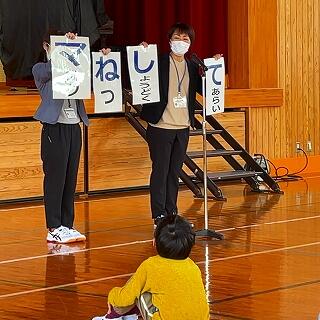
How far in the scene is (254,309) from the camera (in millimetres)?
4758

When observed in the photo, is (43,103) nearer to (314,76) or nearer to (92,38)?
(92,38)

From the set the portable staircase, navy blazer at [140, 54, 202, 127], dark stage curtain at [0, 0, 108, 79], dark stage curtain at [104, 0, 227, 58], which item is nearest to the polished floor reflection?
the portable staircase

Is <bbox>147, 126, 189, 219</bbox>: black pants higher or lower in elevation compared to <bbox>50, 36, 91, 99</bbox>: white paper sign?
lower

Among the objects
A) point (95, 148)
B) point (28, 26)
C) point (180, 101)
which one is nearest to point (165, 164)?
point (180, 101)

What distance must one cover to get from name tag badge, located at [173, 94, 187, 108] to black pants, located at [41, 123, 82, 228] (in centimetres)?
81

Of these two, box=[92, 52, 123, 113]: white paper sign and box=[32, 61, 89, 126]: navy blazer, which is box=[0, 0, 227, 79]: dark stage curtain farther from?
box=[32, 61, 89, 126]: navy blazer

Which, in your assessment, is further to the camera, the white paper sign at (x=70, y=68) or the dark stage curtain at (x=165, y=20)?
the dark stage curtain at (x=165, y=20)

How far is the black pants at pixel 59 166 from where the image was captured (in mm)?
6652

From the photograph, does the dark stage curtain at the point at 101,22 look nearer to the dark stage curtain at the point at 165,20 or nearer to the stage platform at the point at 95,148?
the dark stage curtain at the point at 165,20

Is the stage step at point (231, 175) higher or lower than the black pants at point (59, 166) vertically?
lower

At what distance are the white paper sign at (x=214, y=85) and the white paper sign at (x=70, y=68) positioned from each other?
86 centimetres

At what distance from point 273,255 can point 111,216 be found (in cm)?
219

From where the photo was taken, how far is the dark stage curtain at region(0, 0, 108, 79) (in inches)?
421

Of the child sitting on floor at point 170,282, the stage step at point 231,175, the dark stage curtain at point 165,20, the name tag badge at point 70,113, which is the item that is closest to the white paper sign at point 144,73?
the name tag badge at point 70,113
